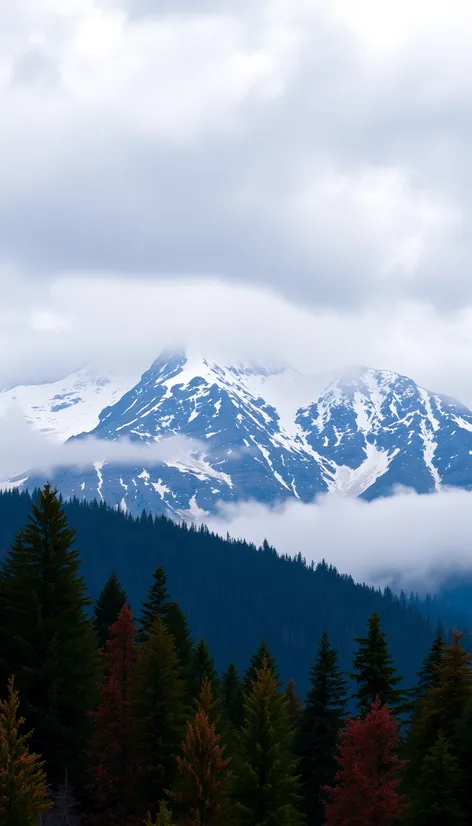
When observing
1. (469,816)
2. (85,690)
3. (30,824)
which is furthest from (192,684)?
(30,824)

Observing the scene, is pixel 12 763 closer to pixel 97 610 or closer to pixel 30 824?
pixel 30 824

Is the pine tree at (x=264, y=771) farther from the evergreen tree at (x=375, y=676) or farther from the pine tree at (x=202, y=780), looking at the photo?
the evergreen tree at (x=375, y=676)

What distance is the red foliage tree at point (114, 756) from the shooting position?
53.7 m

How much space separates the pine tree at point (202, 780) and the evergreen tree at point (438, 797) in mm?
8313

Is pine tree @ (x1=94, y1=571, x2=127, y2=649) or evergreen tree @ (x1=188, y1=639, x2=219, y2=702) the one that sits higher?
pine tree @ (x1=94, y1=571, x2=127, y2=649)

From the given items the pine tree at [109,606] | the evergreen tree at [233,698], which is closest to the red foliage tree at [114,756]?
the evergreen tree at [233,698]

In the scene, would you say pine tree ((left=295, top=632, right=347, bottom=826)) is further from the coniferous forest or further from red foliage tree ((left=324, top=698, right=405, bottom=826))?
red foliage tree ((left=324, top=698, right=405, bottom=826))

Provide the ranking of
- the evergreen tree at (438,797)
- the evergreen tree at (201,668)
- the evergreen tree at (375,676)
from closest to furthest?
the evergreen tree at (438,797) → the evergreen tree at (375,676) → the evergreen tree at (201,668)

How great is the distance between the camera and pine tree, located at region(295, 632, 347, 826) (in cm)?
6359

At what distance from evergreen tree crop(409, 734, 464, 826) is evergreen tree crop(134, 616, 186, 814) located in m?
12.5

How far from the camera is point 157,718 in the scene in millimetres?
54594

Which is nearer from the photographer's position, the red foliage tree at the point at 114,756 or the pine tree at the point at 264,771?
the pine tree at the point at 264,771

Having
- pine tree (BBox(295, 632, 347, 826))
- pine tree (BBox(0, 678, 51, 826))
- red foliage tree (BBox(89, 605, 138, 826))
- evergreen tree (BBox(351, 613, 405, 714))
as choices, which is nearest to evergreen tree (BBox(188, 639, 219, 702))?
pine tree (BBox(295, 632, 347, 826))

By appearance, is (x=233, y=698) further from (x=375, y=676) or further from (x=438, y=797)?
(x=438, y=797)
